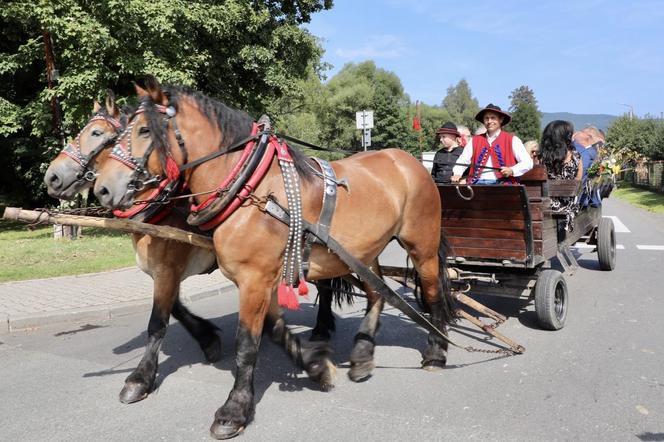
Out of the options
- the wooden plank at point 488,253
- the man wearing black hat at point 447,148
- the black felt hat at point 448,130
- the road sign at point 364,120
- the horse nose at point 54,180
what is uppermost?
the road sign at point 364,120

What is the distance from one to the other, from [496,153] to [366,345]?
230cm

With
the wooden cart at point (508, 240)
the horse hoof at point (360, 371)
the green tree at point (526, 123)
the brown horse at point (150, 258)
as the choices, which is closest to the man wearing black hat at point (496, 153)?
the wooden cart at point (508, 240)

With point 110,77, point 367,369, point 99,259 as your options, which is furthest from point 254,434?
point 110,77

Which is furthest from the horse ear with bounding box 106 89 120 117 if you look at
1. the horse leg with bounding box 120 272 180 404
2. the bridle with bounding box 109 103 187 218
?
the horse leg with bounding box 120 272 180 404

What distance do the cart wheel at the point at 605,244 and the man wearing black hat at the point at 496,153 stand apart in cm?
323

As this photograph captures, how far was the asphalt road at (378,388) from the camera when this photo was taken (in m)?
2.99

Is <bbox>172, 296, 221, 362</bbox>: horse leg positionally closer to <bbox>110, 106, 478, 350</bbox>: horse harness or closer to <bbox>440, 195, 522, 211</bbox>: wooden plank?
<bbox>110, 106, 478, 350</bbox>: horse harness

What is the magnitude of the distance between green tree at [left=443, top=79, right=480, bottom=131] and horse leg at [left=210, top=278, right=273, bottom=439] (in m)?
81.9

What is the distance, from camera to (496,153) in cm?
491

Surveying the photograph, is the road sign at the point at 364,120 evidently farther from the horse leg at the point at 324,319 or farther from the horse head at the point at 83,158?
the horse head at the point at 83,158

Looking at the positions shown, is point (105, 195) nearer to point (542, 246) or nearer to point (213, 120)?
point (213, 120)

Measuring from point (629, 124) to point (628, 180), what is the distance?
15.9 feet

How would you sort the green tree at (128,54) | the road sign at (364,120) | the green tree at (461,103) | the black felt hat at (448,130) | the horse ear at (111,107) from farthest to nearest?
the green tree at (461,103) → the road sign at (364,120) → the green tree at (128,54) → the black felt hat at (448,130) → the horse ear at (111,107)

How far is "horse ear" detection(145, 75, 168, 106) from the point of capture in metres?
2.79
